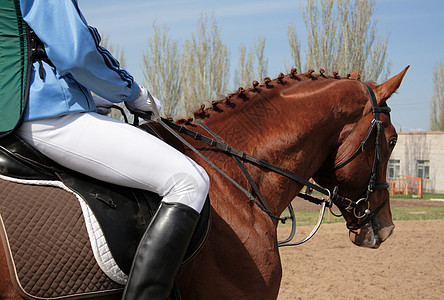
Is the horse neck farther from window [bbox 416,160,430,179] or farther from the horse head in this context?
window [bbox 416,160,430,179]

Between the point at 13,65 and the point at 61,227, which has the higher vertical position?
the point at 13,65

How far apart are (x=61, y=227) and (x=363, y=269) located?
5.92 m

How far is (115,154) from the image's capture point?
1.88 metres

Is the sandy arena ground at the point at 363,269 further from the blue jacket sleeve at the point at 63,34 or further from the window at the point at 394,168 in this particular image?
the window at the point at 394,168

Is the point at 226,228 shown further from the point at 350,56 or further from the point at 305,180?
the point at 350,56

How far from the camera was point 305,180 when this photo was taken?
2869 millimetres

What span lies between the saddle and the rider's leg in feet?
0.23

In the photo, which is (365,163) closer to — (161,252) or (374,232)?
(374,232)

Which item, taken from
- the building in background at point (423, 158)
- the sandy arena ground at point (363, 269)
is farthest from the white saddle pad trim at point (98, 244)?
the building in background at point (423, 158)

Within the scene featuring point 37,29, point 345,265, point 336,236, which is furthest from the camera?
point 336,236

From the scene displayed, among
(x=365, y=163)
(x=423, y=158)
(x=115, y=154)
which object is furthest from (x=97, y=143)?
(x=423, y=158)

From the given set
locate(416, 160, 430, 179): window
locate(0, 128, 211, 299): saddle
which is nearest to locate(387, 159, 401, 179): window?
locate(416, 160, 430, 179): window

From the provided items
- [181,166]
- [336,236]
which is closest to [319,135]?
[181,166]

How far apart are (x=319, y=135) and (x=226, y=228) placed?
3.22 feet
